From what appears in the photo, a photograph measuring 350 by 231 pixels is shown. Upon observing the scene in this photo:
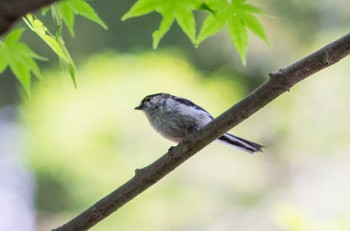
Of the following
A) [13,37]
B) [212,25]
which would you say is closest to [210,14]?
[212,25]

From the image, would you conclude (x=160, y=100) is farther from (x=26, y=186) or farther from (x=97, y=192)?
(x=26, y=186)

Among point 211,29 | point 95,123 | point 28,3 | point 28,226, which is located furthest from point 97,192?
point 28,3

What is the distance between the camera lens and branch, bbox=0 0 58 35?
1.77 feet

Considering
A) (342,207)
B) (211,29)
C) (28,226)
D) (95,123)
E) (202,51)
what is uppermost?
(202,51)

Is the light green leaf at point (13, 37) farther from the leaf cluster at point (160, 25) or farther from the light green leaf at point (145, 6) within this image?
the light green leaf at point (145, 6)

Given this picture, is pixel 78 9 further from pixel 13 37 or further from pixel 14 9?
pixel 14 9

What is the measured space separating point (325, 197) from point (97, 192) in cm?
127

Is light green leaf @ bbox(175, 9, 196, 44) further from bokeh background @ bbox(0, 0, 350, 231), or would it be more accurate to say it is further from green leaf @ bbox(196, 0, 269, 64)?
bokeh background @ bbox(0, 0, 350, 231)

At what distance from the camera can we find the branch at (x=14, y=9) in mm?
539

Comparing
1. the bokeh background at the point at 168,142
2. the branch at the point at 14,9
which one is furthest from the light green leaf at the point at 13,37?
the bokeh background at the point at 168,142

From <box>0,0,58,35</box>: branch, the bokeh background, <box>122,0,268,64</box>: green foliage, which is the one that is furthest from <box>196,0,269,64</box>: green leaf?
the bokeh background

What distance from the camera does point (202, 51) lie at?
481 cm

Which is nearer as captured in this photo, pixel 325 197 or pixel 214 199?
pixel 325 197

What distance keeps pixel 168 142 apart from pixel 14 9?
112 inches
